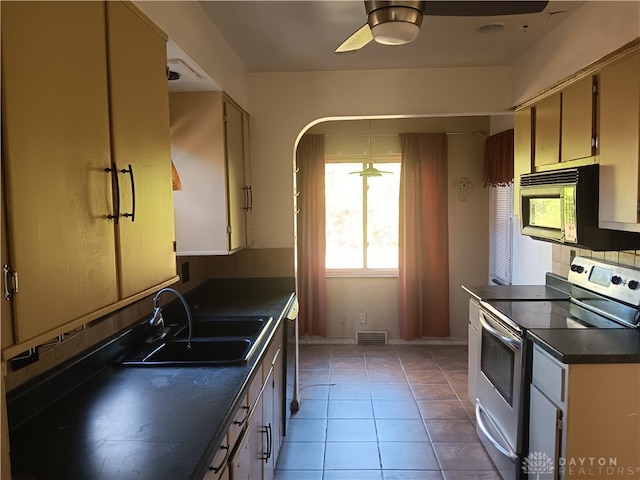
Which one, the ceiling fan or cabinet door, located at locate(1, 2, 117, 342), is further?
the ceiling fan

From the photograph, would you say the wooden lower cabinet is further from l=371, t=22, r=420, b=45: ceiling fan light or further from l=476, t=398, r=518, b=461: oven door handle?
l=371, t=22, r=420, b=45: ceiling fan light

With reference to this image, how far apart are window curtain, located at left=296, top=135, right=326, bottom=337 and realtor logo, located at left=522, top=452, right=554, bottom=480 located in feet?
9.51

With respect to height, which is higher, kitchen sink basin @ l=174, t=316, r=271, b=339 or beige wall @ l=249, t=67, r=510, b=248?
beige wall @ l=249, t=67, r=510, b=248

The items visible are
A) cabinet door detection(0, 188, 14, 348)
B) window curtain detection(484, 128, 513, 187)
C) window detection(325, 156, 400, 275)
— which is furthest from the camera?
window detection(325, 156, 400, 275)

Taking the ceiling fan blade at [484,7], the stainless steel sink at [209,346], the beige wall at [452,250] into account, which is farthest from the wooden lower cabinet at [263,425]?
the beige wall at [452,250]

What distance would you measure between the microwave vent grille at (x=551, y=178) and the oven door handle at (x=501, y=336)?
2.72 ft

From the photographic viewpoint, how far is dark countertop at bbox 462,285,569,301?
2.95 meters

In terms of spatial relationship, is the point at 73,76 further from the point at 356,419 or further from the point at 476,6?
the point at 356,419

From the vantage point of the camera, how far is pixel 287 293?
3426 millimetres

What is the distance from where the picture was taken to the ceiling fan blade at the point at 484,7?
4.93 ft

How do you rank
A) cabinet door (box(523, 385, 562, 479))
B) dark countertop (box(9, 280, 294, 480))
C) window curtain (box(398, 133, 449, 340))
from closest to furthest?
1. dark countertop (box(9, 280, 294, 480))
2. cabinet door (box(523, 385, 562, 479))
3. window curtain (box(398, 133, 449, 340))

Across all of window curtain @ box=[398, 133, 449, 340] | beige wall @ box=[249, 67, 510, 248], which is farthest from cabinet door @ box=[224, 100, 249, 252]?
window curtain @ box=[398, 133, 449, 340]

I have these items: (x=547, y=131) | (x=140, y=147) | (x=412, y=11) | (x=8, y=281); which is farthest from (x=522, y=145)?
(x=8, y=281)

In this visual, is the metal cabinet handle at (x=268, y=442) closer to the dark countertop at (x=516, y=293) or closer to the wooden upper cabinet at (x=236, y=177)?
the wooden upper cabinet at (x=236, y=177)
